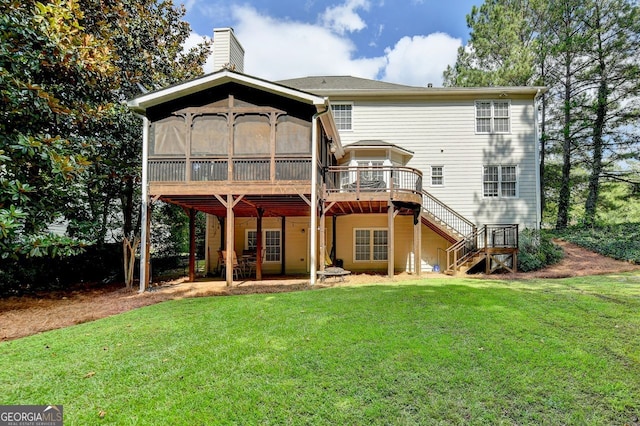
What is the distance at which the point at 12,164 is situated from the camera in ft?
24.8

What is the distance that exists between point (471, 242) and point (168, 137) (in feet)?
40.1

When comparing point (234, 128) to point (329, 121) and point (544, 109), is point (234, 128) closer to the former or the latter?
point (329, 121)

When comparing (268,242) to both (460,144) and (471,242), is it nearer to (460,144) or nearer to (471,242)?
(471,242)

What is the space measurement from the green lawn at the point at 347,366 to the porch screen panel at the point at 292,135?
18.0 ft

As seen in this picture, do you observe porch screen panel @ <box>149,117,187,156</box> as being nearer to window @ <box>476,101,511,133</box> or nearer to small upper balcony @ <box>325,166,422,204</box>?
small upper balcony @ <box>325,166,422,204</box>

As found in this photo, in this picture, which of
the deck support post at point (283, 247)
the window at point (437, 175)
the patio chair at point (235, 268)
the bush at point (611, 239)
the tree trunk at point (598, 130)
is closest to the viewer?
the patio chair at point (235, 268)

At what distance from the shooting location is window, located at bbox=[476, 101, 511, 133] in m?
15.9

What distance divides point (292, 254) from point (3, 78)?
1134 centimetres

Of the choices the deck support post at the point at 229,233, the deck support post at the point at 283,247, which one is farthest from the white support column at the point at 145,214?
the deck support post at the point at 283,247

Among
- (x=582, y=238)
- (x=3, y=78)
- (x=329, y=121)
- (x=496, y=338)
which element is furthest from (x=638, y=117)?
(x=3, y=78)

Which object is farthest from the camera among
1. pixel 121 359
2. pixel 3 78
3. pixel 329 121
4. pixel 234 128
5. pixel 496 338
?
pixel 329 121

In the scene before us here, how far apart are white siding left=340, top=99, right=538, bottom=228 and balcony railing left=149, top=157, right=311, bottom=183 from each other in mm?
6488

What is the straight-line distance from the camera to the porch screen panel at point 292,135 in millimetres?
10562

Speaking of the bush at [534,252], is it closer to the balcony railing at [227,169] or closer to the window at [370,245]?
the window at [370,245]
